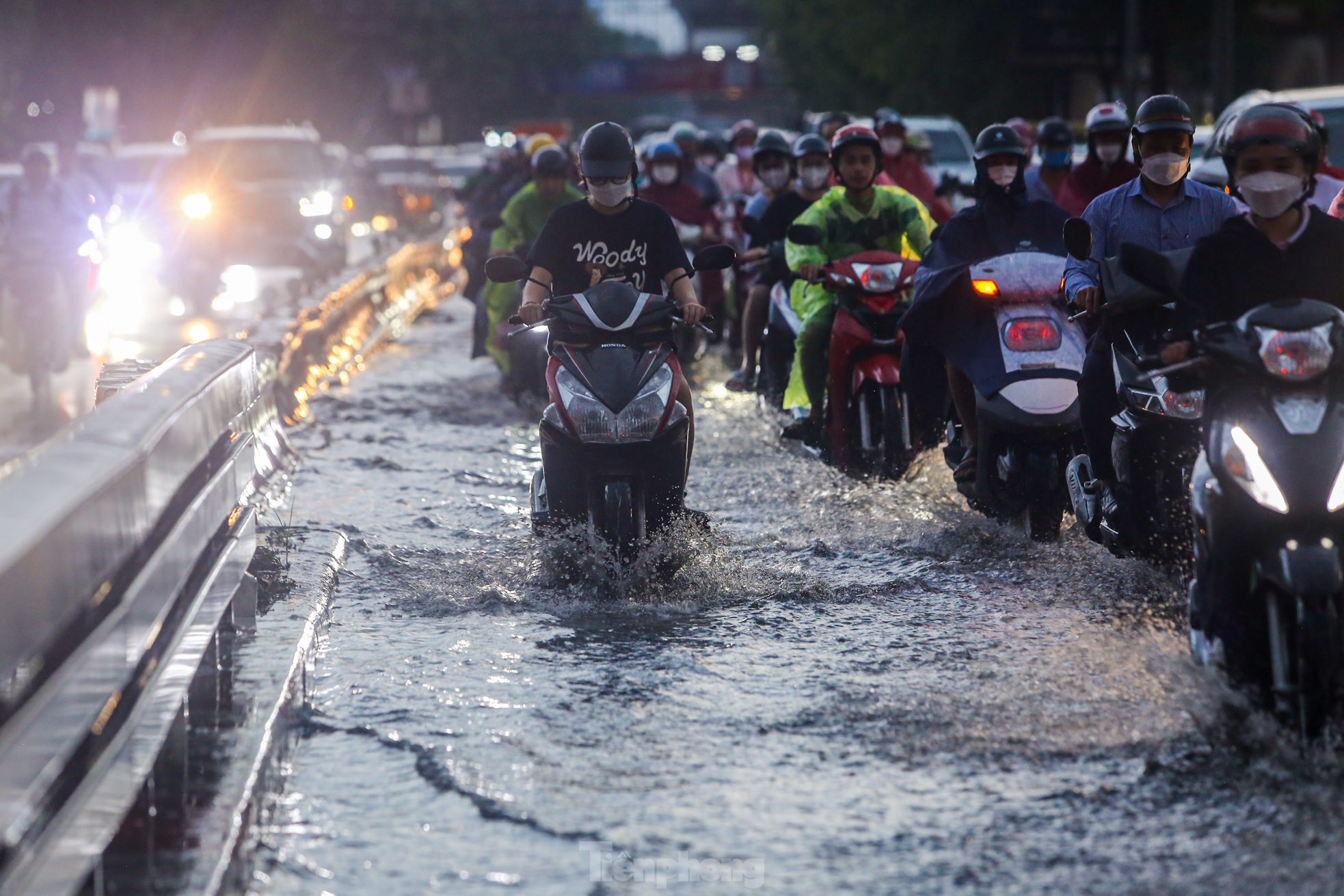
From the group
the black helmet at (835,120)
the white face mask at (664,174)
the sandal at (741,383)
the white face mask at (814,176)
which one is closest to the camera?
the white face mask at (814,176)

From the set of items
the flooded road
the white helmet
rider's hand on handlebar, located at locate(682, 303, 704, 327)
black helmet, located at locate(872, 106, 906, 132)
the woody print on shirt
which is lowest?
the flooded road

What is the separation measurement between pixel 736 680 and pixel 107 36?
4753 centimetres

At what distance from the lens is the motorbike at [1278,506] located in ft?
16.5

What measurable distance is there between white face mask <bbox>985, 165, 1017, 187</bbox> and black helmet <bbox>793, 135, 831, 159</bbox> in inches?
175

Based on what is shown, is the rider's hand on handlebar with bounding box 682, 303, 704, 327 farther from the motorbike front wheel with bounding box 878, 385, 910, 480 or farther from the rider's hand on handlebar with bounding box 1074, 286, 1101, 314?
the motorbike front wheel with bounding box 878, 385, 910, 480

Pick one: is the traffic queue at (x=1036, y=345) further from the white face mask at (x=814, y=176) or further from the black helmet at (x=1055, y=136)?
the black helmet at (x=1055, y=136)

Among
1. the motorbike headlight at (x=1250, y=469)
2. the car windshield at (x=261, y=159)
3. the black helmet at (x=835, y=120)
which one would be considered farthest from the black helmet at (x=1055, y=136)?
the car windshield at (x=261, y=159)

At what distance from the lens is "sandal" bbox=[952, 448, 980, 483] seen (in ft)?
28.8

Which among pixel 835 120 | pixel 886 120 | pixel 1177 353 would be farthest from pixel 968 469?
pixel 835 120

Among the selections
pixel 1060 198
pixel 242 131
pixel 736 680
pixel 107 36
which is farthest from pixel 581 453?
pixel 107 36

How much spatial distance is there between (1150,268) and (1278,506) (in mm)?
709

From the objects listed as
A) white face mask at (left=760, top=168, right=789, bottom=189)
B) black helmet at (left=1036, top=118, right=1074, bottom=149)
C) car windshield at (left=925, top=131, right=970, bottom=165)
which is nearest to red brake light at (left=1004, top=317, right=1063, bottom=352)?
black helmet at (left=1036, top=118, right=1074, bottom=149)

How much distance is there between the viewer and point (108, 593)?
4.27 m

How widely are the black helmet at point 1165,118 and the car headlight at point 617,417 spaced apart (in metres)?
1.89
